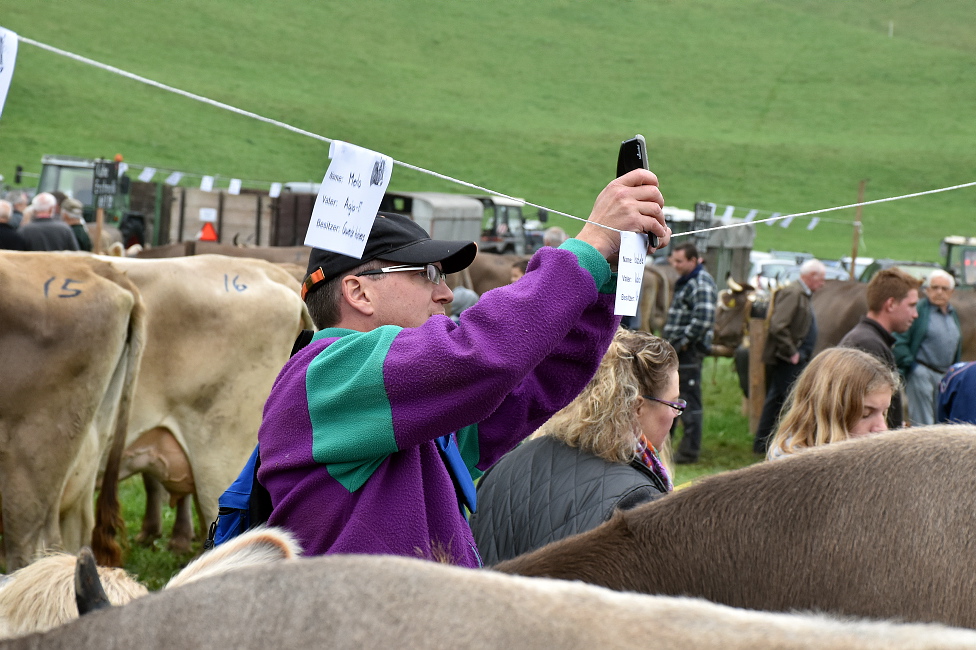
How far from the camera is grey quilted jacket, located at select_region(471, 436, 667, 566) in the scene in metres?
2.52

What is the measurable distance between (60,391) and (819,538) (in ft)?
13.3

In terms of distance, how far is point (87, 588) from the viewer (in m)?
0.96

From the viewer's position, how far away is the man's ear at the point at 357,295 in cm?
201

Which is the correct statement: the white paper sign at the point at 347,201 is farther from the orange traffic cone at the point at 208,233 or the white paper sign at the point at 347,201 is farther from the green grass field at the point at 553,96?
the green grass field at the point at 553,96

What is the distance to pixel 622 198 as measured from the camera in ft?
5.90

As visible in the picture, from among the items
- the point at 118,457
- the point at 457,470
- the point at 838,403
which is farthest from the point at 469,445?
the point at 118,457

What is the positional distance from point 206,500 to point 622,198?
14.2ft

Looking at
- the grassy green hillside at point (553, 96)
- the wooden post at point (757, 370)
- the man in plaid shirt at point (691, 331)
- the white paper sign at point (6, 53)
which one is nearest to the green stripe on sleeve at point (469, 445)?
the white paper sign at point (6, 53)

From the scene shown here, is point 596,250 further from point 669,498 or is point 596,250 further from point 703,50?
point 703,50

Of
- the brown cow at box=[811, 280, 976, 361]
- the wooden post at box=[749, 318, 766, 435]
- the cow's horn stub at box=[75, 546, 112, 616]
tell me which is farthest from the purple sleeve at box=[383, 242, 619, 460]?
the brown cow at box=[811, 280, 976, 361]

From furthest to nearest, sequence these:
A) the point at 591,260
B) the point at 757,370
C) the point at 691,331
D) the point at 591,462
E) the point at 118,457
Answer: the point at 757,370, the point at 691,331, the point at 118,457, the point at 591,462, the point at 591,260

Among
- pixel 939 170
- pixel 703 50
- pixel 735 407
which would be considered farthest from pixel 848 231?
pixel 735 407

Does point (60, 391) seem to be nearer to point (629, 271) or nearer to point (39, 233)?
point (629, 271)

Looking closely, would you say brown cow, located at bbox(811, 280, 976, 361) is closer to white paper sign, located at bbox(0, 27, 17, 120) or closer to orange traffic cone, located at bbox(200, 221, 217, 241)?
white paper sign, located at bbox(0, 27, 17, 120)
